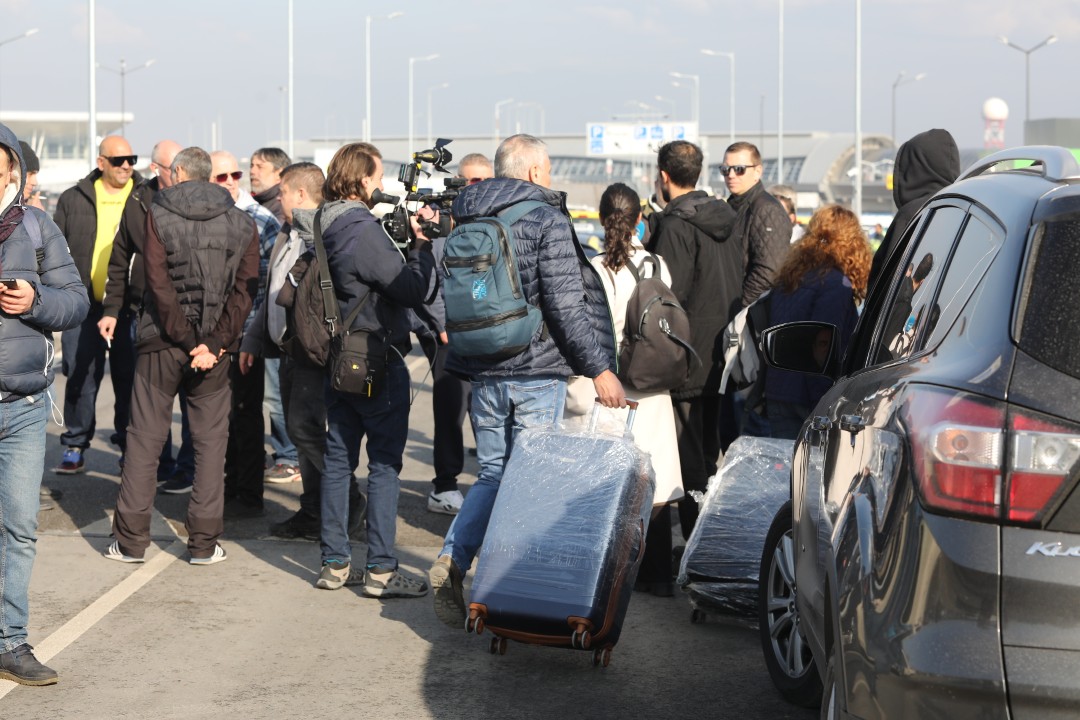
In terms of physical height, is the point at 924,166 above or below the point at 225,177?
below

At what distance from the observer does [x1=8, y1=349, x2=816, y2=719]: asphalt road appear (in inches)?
193

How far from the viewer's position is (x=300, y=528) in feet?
25.4

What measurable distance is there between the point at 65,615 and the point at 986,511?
15.3 feet

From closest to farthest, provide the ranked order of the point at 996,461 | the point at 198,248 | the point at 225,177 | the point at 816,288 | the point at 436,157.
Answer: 1. the point at 996,461
2. the point at 816,288
3. the point at 198,248
4. the point at 436,157
5. the point at 225,177

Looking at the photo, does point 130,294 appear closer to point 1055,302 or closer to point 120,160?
point 120,160

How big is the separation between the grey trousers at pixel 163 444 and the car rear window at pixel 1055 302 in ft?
17.2

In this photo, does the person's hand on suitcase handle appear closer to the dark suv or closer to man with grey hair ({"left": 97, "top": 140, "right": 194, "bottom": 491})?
the dark suv

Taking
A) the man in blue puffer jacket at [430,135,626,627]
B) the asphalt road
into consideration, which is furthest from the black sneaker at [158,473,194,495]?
the man in blue puffer jacket at [430,135,626,627]

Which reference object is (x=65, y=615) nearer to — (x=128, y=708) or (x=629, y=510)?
(x=128, y=708)

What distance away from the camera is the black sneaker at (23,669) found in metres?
5.04

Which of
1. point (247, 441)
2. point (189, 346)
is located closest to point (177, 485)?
point (247, 441)

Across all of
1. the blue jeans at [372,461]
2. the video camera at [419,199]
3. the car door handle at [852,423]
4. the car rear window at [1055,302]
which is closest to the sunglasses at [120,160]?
the video camera at [419,199]

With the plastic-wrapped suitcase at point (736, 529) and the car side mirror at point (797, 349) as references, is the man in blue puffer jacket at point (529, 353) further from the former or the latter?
the car side mirror at point (797, 349)

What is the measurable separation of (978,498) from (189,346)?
529 centimetres
